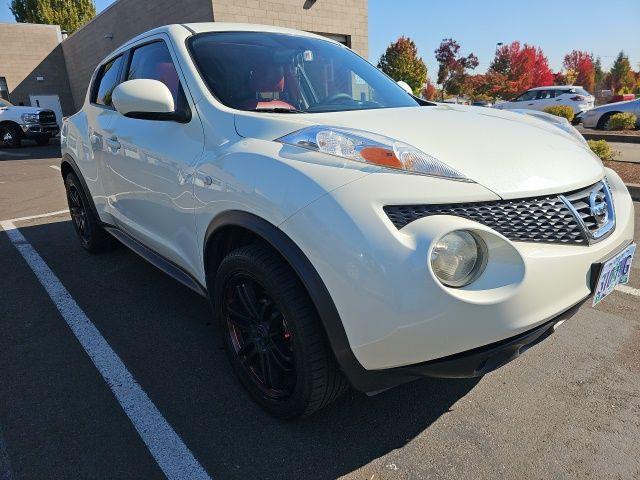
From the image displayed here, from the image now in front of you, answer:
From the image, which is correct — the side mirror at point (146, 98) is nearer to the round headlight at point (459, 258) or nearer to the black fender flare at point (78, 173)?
the round headlight at point (459, 258)

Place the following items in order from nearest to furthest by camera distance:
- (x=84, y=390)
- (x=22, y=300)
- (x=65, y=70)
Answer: (x=84, y=390) < (x=22, y=300) < (x=65, y=70)

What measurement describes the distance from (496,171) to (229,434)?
155 centimetres

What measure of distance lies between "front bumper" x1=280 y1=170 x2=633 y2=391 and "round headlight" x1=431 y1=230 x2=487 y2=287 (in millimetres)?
30

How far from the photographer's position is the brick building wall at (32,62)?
25469mm

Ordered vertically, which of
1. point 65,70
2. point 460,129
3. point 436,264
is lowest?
point 436,264

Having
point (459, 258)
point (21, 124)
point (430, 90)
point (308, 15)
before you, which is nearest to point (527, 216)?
point (459, 258)

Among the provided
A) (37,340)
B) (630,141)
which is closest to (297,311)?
(37,340)

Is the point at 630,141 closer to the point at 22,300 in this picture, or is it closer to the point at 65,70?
the point at 22,300

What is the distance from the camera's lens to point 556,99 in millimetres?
17688

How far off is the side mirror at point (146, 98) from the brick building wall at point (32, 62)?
2931cm

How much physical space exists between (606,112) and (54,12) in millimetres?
42724

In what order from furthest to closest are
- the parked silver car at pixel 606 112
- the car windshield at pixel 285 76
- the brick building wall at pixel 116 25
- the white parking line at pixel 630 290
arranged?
1. the brick building wall at pixel 116 25
2. the parked silver car at pixel 606 112
3. the white parking line at pixel 630 290
4. the car windshield at pixel 285 76

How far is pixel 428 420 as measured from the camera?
2092mm

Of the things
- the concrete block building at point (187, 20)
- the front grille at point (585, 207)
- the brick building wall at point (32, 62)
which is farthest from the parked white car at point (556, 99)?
the brick building wall at point (32, 62)
